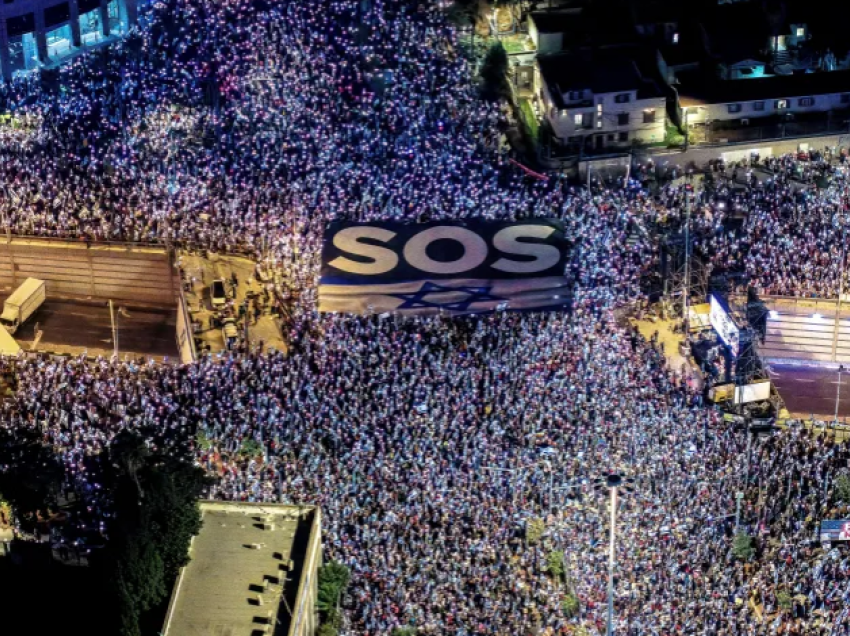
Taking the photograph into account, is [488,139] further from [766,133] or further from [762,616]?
[762,616]

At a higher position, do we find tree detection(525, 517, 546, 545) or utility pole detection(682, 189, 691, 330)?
utility pole detection(682, 189, 691, 330)

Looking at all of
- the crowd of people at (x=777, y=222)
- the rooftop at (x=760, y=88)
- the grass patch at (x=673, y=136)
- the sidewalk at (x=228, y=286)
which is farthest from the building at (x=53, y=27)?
the crowd of people at (x=777, y=222)

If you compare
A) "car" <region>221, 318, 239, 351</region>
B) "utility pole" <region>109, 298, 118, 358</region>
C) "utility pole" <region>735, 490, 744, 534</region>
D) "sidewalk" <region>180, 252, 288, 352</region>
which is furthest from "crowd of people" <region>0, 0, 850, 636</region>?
"utility pole" <region>109, 298, 118, 358</region>

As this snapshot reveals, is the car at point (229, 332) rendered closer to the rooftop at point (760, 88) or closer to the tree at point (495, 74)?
the tree at point (495, 74)

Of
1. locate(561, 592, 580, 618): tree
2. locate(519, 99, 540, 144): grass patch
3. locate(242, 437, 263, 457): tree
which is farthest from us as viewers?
locate(519, 99, 540, 144): grass patch

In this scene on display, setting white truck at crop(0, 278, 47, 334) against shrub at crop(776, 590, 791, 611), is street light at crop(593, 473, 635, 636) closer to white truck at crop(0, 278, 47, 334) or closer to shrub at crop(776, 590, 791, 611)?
shrub at crop(776, 590, 791, 611)

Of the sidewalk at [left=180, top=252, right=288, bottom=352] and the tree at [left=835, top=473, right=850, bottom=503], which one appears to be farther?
the sidewalk at [left=180, top=252, right=288, bottom=352]
